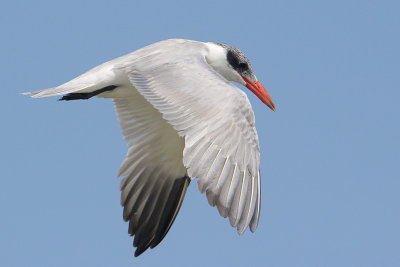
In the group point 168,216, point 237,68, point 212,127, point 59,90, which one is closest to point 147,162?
point 168,216

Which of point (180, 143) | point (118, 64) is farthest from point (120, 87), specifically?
point (180, 143)

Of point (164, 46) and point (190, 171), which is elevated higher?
point (164, 46)

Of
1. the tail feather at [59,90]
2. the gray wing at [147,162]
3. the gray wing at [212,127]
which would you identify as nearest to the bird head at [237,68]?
the gray wing at [147,162]

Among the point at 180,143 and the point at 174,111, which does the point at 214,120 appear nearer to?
the point at 174,111

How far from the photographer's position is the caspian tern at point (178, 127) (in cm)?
729

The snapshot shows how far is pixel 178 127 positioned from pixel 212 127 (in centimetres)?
35

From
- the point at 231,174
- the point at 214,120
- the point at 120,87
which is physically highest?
the point at 120,87

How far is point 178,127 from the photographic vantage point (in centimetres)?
772

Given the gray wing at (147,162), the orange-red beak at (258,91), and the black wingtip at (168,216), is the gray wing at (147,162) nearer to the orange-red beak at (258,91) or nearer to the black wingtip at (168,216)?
the black wingtip at (168,216)

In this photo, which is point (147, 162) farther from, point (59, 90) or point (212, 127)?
point (212, 127)

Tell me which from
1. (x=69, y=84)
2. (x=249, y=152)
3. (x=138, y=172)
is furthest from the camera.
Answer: (x=138, y=172)

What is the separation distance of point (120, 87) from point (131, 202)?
67.0 inches

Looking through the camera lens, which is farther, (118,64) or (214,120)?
(118,64)

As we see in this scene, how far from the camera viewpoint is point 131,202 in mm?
10258
